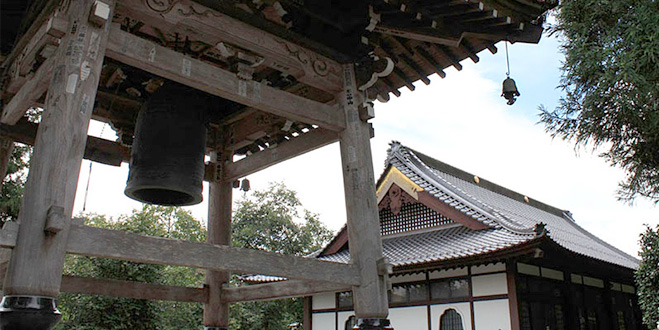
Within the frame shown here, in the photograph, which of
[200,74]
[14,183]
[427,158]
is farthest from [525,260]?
[14,183]

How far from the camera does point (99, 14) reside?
3.66 m

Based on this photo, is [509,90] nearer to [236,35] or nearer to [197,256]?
[236,35]

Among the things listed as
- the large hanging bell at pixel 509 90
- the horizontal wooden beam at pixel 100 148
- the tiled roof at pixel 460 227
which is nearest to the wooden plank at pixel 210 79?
the large hanging bell at pixel 509 90

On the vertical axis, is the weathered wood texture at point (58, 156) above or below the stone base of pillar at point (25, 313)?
above

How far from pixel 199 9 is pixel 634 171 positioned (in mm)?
7879

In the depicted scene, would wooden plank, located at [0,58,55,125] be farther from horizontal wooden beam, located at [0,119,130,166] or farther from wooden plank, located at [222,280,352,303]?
wooden plank, located at [222,280,352,303]

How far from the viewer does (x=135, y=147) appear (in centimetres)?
512

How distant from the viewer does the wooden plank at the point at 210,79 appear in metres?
3.93

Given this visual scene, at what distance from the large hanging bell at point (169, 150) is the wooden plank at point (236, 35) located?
3.28 ft

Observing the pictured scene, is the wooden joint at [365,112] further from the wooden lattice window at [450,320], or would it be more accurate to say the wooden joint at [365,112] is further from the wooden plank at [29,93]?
the wooden lattice window at [450,320]

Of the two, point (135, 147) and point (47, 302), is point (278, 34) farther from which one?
point (47, 302)

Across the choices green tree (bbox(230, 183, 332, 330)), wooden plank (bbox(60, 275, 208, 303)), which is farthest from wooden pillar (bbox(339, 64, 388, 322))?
green tree (bbox(230, 183, 332, 330))

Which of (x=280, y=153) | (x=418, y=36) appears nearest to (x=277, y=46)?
(x=418, y=36)

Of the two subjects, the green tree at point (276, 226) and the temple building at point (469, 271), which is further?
the green tree at point (276, 226)
